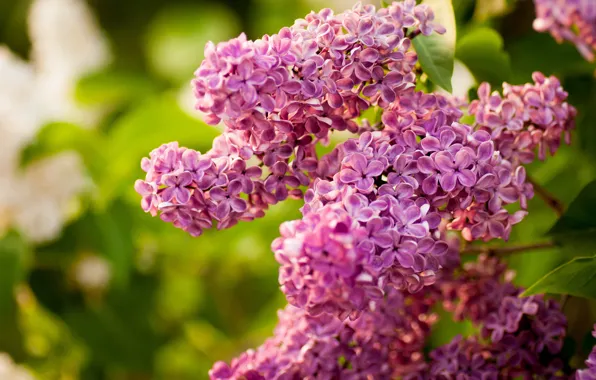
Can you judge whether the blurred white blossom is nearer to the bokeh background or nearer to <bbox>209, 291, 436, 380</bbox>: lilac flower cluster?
the bokeh background

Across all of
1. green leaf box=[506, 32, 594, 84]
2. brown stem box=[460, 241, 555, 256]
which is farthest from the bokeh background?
brown stem box=[460, 241, 555, 256]

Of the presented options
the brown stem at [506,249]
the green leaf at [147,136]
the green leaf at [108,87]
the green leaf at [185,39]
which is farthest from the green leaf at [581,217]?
the green leaf at [185,39]

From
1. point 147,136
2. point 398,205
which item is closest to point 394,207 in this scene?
point 398,205

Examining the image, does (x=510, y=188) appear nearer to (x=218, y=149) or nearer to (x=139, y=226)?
(x=218, y=149)

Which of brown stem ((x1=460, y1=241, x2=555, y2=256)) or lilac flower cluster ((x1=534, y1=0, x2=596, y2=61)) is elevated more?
lilac flower cluster ((x1=534, y1=0, x2=596, y2=61))

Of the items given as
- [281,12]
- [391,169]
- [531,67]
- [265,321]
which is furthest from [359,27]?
[281,12]

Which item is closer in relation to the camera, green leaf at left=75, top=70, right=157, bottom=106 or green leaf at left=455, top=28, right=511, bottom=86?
green leaf at left=455, top=28, right=511, bottom=86
